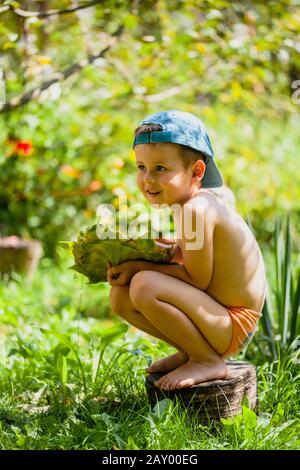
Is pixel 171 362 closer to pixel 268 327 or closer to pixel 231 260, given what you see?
pixel 231 260

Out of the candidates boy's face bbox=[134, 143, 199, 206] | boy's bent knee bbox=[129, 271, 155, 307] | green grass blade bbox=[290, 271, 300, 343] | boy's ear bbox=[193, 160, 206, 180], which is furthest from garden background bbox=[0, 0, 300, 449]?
boy's ear bbox=[193, 160, 206, 180]

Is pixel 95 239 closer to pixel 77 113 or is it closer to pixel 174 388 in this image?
pixel 174 388

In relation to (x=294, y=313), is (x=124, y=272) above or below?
above

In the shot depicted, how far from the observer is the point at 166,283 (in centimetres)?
255

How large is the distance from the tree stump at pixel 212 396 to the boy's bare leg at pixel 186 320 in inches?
1.2

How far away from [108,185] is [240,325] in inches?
125

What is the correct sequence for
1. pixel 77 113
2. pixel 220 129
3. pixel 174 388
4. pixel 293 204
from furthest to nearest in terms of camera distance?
pixel 220 129, pixel 293 204, pixel 77 113, pixel 174 388

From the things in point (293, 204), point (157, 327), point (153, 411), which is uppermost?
point (157, 327)

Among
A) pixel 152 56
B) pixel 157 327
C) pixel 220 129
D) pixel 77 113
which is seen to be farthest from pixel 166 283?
pixel 220 129

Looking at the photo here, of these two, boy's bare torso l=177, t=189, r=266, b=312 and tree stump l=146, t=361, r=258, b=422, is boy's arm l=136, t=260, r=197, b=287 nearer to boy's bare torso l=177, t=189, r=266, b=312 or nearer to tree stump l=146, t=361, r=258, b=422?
boy's bare torso l=177, t=189, r=266, b=312

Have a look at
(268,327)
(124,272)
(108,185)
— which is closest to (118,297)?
(124,272)

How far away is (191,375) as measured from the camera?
259 centimetres

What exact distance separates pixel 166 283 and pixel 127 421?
53cm
